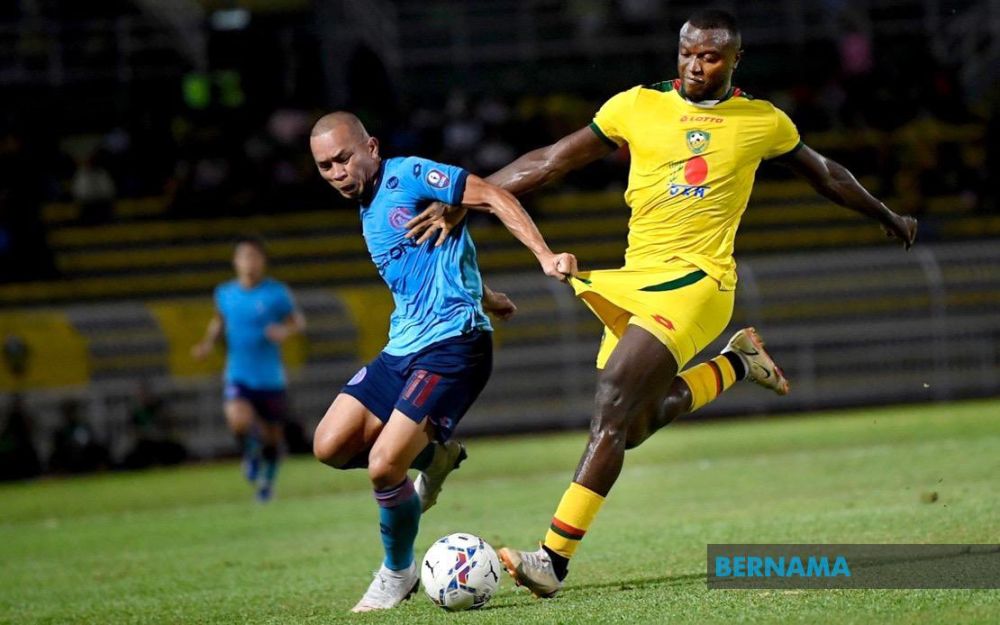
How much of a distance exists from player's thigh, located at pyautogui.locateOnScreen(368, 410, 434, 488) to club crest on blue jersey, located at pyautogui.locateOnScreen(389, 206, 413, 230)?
895 millimetres

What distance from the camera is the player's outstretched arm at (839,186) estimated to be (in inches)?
304

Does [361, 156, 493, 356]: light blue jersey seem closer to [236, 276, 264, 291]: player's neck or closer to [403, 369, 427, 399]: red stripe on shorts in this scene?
[403, 369, 427, 399]: red stripe on shorts

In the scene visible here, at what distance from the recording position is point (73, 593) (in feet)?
29.0

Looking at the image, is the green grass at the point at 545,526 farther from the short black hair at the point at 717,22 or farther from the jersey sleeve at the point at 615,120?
the short black hair at the point at 717,22

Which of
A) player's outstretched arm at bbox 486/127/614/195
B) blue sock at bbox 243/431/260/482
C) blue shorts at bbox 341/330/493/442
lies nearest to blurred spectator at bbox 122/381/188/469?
blue sock at bbox 243/431/260/482

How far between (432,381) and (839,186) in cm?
229

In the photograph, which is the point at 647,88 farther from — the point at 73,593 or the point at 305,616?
the point at 73,593

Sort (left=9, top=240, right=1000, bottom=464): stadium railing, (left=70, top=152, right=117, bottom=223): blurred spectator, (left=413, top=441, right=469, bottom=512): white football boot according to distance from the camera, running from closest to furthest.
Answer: (left=413, top=441, right=469, bottom=512): white football boot → (left=9, top=240, right=1000, bottom=464): stadium railing → (left=70, top=152, right=117, bottom=223): blurred spectator

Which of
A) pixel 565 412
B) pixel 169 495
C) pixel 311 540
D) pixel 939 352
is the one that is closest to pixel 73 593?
pixel 311 540

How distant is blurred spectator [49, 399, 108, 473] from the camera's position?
63.8 feet

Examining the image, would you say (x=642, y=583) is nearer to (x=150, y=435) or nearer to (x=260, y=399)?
(x=260, y=399)

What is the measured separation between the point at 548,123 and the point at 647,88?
1709 centimetres

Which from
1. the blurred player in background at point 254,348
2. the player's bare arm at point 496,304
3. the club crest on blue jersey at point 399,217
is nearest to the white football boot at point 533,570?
the player's bare arm at point 496,304

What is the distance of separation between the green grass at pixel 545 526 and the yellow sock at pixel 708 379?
0.84 meters
